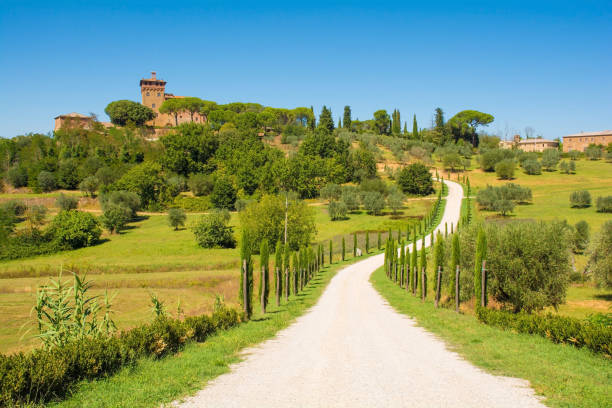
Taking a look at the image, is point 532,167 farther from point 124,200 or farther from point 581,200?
point 124,200

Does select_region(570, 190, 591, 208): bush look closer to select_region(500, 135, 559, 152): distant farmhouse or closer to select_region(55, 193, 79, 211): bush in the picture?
select_region(55, 193, 79, 211): bush

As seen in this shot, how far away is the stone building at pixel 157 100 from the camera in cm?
14412

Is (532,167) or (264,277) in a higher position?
(532,167)

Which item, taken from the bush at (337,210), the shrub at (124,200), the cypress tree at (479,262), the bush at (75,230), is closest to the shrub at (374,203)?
the bush at (337,210)

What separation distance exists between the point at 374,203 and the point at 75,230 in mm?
46075

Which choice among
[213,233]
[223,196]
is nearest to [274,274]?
[213,233]

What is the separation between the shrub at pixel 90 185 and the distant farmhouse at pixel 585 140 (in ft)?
449

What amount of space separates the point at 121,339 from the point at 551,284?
18.9 metres

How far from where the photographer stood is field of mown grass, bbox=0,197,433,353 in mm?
22828

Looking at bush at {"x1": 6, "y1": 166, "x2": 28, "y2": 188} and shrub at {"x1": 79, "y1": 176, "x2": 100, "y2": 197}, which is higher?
bush at {"x1": 6, "y1": 166, "x2": 28, "y2": 188}

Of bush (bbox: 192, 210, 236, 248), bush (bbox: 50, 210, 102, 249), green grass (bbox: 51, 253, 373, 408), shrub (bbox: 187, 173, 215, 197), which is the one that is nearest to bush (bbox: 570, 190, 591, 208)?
bush (bbox: 192, 210, 236, 248)

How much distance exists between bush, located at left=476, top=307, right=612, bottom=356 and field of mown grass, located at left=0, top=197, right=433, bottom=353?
10846 millimetres

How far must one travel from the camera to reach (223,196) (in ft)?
271

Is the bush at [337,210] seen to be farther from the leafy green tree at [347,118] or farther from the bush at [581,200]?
the leafy green tree at [347,118]
